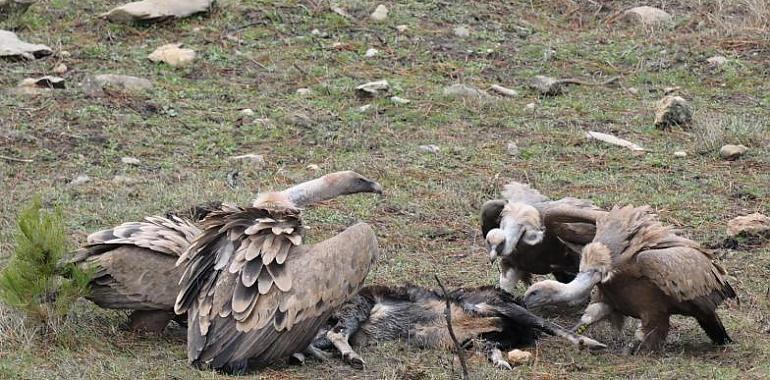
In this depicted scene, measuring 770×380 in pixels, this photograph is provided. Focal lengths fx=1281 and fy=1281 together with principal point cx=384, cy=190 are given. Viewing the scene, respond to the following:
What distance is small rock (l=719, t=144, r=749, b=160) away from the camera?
992 centimetres

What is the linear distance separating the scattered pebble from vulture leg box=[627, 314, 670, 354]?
7.49 meters

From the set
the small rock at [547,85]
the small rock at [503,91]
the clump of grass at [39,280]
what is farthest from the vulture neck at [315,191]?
the small rock at [547,85]

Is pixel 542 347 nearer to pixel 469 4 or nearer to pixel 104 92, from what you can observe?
pixel 104 92

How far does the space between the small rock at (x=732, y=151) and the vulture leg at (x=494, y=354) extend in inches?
179

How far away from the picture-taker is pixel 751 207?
344 inches

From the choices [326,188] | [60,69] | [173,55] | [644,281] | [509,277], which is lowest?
[173,55]

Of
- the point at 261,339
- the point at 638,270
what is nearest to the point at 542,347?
the point at 638,270

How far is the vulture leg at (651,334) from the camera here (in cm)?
611

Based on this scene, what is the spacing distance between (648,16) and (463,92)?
3331 mm

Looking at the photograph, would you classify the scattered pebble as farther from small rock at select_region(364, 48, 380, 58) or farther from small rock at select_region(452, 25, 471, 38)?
small rock at select_region(452, 25, 471, 38)

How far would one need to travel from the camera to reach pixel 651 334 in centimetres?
613

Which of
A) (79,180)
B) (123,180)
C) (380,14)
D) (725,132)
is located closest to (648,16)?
(380,14)

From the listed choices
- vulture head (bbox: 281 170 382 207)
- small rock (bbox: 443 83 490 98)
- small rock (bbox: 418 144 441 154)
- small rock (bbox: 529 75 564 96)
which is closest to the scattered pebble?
small rock (bbox: 443 83 490 98)

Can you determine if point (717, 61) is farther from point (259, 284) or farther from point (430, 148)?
point (259, 284)
